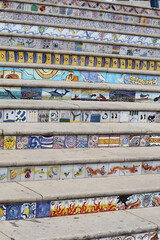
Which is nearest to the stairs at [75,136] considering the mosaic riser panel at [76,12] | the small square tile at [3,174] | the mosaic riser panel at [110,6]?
the small square tile at [3,174]

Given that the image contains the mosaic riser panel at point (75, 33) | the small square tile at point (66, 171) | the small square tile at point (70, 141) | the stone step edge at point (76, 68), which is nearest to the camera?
the small square tile at point (66, 171)

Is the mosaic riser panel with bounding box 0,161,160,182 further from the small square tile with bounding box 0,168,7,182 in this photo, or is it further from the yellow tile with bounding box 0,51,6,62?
the yellow tile with bounding box 0,51,6,62

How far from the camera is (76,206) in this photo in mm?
3443

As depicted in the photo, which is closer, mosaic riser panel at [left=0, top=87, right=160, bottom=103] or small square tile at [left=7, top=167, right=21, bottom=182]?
small square tile at [left=7, top=167, right=21, bottom=182]

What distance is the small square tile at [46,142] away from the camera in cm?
406

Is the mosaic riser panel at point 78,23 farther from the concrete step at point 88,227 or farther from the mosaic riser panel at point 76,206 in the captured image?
the concrete step at point 88,227

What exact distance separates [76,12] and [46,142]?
13.5 feet

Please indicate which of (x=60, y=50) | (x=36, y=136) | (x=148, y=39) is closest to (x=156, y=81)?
(x=60, y=50)

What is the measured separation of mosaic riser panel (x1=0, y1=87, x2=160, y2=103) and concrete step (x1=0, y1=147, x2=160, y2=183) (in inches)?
38.5

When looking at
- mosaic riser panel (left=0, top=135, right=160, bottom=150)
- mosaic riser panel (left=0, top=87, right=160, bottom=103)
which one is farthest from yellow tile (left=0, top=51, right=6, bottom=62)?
mosaic riser panel (left=0, top=135, right=160, bottom=150)

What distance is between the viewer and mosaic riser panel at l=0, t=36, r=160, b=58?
6.02m

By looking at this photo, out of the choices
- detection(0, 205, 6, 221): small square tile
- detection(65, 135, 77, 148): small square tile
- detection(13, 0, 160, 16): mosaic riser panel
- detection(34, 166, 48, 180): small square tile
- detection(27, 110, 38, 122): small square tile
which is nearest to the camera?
detection(0, 205, 6, 221): small square tile

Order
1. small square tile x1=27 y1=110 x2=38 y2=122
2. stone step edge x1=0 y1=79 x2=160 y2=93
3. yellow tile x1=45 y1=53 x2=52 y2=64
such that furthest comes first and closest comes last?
yellow tile x1=45 y1=53 x2=52 y2=64
stone step edge x1=0 y1=79 x2=160 y2=93
small square tile x1=27 y1=110 x2=38 y2=122

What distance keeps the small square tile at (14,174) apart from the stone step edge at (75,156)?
0.14 ft
